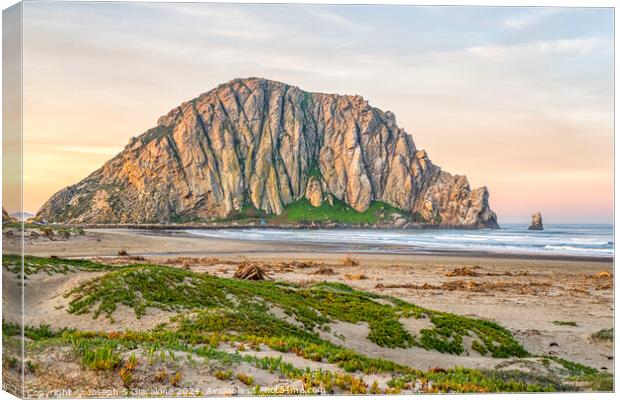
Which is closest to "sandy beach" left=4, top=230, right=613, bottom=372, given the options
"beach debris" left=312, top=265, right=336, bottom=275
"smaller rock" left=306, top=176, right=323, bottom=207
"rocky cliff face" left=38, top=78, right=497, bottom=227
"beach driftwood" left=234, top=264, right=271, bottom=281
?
"beach debris" left=312, top=265, right=336, bottom=275

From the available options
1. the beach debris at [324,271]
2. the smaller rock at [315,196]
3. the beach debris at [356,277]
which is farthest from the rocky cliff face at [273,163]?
the beach debris at [356,277]

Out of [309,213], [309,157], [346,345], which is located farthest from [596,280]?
[309,157]

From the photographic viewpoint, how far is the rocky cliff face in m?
92.9

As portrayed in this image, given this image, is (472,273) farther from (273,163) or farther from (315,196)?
(273,163)

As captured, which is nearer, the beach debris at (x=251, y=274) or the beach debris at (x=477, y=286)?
the beach debris at (x=251, y=274)

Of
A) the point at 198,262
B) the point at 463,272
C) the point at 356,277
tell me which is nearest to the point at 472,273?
the point at 463,272

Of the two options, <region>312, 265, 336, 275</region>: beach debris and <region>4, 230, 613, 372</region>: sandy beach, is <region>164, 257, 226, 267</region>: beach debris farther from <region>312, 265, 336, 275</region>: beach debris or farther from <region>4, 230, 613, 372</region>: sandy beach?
<region>312, 265, 336, 275</region>: beach debris

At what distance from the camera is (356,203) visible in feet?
363

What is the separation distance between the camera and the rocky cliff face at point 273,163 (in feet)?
305

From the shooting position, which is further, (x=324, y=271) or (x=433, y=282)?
(x=324, y=271)

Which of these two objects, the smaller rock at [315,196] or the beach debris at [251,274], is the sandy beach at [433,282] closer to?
the beach debris at [251,274]

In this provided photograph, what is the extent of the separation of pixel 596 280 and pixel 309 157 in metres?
95.5

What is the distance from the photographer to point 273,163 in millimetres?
124938

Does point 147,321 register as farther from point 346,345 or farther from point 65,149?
point 65,149
